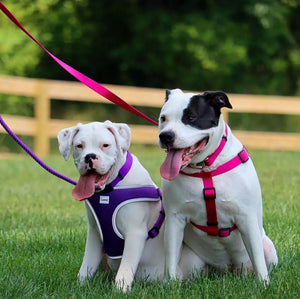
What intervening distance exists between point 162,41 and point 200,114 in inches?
574

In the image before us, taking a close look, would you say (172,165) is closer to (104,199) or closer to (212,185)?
(212,185)

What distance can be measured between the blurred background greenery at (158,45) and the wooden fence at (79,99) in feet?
9.61

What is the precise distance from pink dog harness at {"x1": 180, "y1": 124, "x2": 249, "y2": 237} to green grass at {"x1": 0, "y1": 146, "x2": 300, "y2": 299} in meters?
0.31

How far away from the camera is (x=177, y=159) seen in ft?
12.7

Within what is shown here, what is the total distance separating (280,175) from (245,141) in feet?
17.1

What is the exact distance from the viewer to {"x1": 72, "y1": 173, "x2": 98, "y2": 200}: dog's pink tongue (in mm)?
4004

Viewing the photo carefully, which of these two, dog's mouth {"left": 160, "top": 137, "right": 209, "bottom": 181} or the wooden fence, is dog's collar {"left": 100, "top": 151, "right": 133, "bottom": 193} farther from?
the wooden fence

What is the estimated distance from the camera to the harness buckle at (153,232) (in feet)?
14.0

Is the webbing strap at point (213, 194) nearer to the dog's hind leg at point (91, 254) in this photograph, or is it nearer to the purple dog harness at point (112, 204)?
the purple dog harness at point (112, 204)

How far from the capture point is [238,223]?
13.2 feet

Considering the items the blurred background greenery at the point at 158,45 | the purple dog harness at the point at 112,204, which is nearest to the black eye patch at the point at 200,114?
the purple dog harness at the point at 112,204

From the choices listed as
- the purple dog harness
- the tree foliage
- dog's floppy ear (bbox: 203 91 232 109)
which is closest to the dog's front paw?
the purple dog harness

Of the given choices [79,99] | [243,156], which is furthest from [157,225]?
[79,99]

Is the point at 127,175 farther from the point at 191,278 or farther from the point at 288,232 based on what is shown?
the point at 288,232
